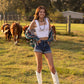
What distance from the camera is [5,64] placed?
6.12m

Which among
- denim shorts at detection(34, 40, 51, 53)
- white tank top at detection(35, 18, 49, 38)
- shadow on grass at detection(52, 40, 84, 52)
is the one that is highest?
white tank top at detection(35, 18, 49, 38)

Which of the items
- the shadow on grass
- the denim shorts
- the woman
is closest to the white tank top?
the woman

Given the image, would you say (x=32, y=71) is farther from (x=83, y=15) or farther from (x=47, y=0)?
(x=83, y=15)

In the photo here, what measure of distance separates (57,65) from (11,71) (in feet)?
5.37

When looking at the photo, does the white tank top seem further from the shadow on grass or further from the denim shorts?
the shadow on grass

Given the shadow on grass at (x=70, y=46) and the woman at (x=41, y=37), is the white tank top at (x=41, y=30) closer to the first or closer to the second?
the woman at (x=41, y=37)

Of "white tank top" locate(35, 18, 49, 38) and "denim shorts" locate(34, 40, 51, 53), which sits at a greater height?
"white tank top" locate(35, 18, 49, 38)

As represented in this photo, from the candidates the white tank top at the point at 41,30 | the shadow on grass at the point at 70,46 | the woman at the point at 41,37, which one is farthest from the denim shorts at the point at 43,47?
the shadow on grass at the point at 70,46

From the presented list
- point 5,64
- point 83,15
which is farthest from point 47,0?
point 5,64

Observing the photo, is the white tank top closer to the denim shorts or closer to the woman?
the woman

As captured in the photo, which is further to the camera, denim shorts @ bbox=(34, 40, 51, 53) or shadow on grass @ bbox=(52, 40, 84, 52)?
shadow on grass @ bbox=(52, 40, 84, 52)

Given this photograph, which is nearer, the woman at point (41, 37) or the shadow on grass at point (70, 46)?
the woman at point (41, 37)

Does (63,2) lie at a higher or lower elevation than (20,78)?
higher

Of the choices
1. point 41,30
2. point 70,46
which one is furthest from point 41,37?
point 70,46
